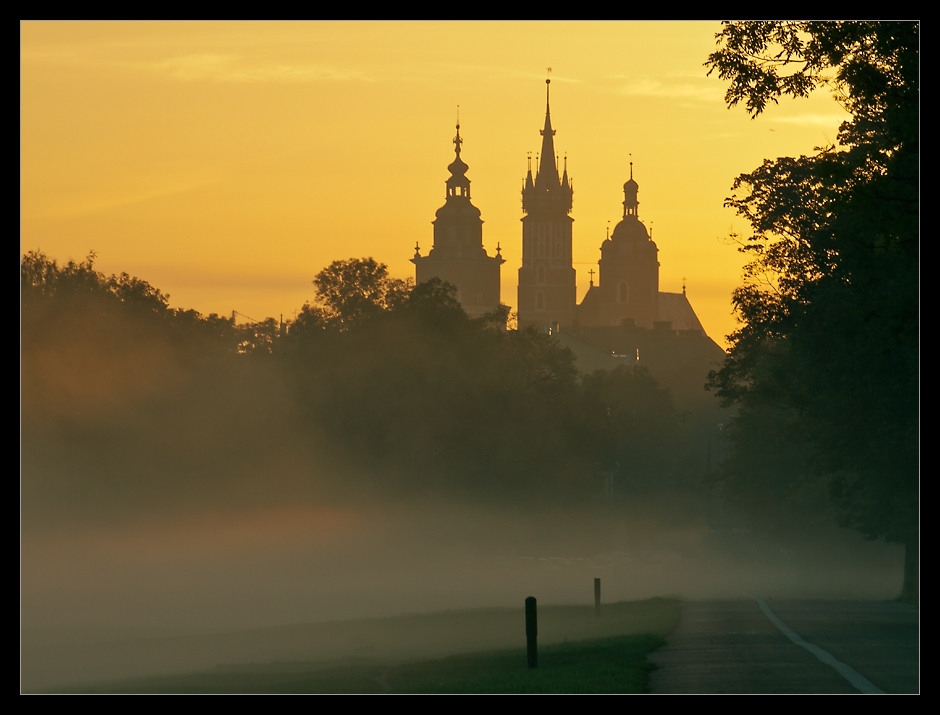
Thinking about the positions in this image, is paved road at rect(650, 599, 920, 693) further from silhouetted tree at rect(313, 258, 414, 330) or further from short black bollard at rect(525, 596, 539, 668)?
silhouetted tree at rect(313, 258, 414, 330)

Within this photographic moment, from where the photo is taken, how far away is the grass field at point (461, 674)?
16547 mm

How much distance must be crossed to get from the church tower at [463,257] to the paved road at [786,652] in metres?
163

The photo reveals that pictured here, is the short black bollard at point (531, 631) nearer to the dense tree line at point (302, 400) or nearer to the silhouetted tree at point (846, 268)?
the silhouetted tree at point (846, 268)

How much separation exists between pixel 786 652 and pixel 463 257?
176 meters

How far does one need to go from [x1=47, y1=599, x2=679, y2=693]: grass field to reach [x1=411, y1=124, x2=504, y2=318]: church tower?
16846 cm

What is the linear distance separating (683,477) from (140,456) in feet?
224

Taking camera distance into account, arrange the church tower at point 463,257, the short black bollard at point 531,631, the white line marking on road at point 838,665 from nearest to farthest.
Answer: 1. the white line marking on road at point 838,665
2. the short black bollard at point 531,631
3. the church tower at point 463,257

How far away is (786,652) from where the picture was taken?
64.8 feet

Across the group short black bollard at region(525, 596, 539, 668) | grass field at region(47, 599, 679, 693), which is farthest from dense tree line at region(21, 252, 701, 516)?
short black bollard at region(525, 596, 539, 668)

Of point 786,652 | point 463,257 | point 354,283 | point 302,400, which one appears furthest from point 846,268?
point 463,257

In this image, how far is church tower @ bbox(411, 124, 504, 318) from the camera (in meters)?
193

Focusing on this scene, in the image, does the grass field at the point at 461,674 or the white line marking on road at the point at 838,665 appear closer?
the white line marking on road at the point at 838,665

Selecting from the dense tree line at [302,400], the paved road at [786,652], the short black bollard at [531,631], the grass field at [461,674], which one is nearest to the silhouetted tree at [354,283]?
the dense tree line at [302,400]
